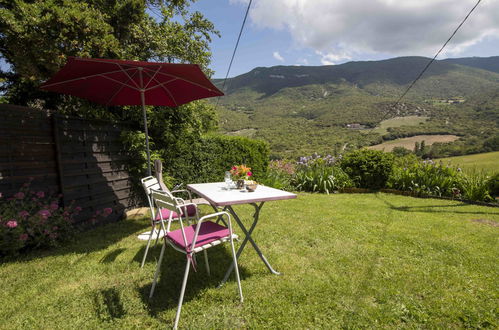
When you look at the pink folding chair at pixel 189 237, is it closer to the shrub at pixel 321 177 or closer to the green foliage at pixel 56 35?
the green foliage at pixel 56 35

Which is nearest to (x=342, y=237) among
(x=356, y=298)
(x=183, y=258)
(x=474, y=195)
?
(x=356, y=298)

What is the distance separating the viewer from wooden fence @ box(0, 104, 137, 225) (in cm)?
342

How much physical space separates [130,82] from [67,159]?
5.40 feet

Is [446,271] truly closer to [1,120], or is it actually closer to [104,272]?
[104,272]

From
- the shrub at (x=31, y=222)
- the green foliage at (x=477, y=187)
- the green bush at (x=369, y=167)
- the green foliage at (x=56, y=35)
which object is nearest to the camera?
the shrub at (x=31, y=222)

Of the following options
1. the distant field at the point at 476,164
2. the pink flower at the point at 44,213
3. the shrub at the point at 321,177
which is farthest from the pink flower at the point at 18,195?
the distant field at the point at 476,164

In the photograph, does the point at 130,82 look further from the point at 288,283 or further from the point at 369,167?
the point at 369,167

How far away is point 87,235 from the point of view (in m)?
4.10

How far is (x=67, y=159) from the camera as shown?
408cm

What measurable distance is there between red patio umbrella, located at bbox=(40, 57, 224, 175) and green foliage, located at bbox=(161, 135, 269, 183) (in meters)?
1.62

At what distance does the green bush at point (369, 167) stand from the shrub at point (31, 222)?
7.39m

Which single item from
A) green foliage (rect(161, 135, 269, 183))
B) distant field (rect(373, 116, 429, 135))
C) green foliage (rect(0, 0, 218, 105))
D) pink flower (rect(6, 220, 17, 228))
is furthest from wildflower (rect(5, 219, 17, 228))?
distant field (rect(373, 116, 429, 135))

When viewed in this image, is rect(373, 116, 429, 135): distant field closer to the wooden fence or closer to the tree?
the tree

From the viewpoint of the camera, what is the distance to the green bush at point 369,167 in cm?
756
